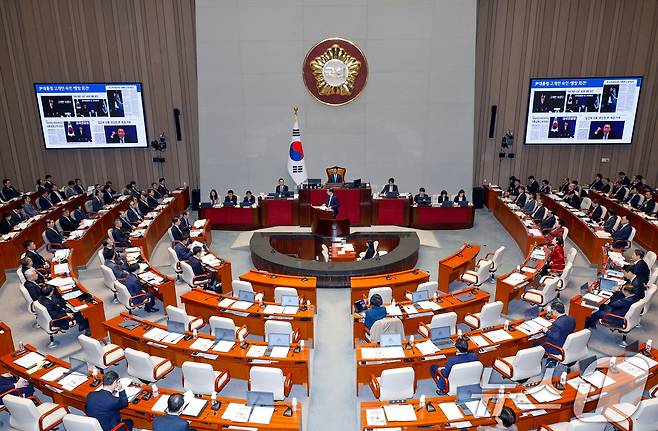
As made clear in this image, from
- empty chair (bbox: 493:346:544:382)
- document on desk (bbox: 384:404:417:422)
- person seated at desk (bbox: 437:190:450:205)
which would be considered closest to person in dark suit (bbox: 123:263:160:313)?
document on desk (bbox: 384:404:417:422)

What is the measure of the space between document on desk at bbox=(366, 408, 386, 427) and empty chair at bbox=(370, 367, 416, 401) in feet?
1.80

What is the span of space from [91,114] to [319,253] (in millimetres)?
11243

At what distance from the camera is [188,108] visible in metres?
19.1

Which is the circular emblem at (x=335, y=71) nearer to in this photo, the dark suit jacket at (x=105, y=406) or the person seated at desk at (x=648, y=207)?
the person seated at desk at (x=648, y=207)

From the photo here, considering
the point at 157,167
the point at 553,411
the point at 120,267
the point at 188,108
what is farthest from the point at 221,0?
the point at 553,411

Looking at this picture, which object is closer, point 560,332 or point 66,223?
point 560,332

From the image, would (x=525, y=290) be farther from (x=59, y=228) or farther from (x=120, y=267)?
(x=59, y=228)

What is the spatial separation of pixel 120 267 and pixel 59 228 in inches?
163

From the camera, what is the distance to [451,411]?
21.4 ft

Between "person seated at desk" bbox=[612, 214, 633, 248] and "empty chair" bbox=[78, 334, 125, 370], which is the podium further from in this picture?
"person seated at desk" bbox=[612, 214, 633, 248]

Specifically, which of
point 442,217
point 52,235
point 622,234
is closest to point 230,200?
point 52,235

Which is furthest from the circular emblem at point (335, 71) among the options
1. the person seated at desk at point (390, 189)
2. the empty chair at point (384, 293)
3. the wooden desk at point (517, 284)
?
the empty chair at point (384, 293)

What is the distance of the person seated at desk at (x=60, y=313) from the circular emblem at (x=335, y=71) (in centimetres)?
1143

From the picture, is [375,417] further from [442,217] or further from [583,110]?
[583,110]
